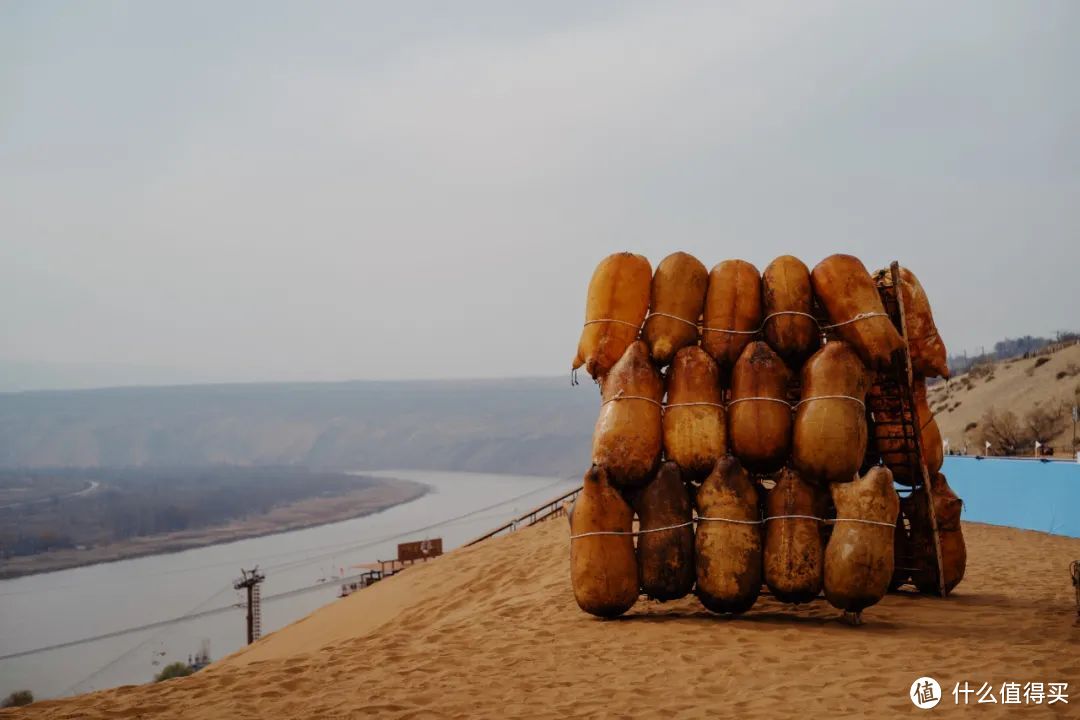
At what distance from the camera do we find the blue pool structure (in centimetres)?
1722

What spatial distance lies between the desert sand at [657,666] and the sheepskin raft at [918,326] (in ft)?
9.02

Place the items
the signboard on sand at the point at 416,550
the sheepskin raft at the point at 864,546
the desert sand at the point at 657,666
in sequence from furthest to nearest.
→ 1. the signboard on sand at the point at 416,550
2. the sheepskin raft at the point at 864,546
3. the desert sand at the point at 657,666

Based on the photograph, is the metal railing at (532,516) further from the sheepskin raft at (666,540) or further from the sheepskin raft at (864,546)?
the sheepskin raft at (864,546)

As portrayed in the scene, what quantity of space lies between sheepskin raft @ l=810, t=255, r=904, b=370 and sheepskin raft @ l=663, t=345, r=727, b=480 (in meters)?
1.47

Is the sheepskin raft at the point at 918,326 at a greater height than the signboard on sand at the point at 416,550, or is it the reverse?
the sheepskin raft at the point at 918,326

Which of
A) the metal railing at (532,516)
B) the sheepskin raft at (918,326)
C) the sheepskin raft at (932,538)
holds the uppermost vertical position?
the sheepskin raft at (918,326)

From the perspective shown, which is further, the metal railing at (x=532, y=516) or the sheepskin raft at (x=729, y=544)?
the metal railing at (x=532, y=516)

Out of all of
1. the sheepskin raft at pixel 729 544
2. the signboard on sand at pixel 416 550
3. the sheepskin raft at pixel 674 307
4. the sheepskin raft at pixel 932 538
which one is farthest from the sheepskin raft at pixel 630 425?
the signboard on sand at pixel 416 550

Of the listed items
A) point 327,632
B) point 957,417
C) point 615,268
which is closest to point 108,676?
point 327,632

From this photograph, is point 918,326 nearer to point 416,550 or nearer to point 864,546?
point 864,546

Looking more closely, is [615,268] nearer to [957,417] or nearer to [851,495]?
[851,495]

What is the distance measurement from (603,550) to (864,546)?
2527 mm

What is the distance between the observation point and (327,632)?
15.3m

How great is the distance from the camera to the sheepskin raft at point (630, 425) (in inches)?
364
